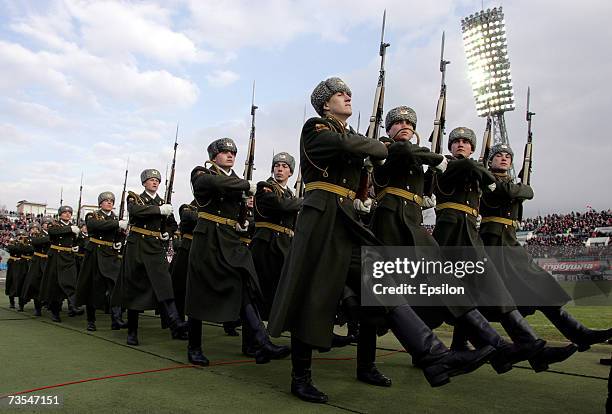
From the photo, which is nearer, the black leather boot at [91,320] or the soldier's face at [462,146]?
the soldier's face at [462,146]

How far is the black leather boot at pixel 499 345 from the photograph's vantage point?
375cm

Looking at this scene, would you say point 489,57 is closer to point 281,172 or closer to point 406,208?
point 281,172

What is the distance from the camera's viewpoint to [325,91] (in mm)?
4211

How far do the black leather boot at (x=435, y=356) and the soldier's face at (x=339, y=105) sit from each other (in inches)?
66.1

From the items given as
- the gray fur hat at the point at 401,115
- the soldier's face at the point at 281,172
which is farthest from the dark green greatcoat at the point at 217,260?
the gray fur hat at the point at 401,115

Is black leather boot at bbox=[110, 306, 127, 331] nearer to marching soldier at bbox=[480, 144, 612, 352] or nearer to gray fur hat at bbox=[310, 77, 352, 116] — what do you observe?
gray fur hat at bbox=[310, 77, 352, 116]

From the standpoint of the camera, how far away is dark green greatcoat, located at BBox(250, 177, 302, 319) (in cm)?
634

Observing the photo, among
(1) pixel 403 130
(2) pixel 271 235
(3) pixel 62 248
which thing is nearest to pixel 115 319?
(3) pixel 62 248

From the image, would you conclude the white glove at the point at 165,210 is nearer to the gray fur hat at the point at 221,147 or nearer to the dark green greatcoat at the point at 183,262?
the dark green greatcoat at the point at 183,262

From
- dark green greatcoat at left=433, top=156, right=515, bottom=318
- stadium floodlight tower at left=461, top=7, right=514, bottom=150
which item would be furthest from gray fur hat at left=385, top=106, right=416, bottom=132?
stadium floodlight tower at left=461, top=7, right=514, bottom=150

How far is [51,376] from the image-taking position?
4.39 meters

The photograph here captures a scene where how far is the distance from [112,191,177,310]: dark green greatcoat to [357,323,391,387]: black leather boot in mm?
2814

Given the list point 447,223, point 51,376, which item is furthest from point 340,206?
point 51,376

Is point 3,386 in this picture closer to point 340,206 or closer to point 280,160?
point 340,206
